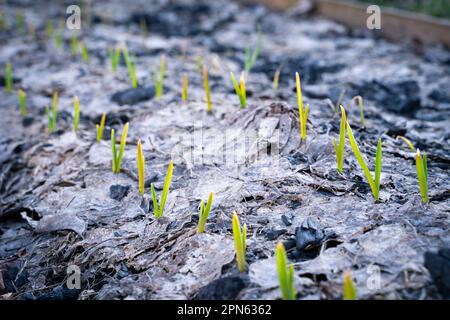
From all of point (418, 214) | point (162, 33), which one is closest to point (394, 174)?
point (418, 214)

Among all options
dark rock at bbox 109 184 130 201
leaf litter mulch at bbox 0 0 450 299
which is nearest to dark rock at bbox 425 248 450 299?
leaf litter mulch at bbox 0 0 450 299

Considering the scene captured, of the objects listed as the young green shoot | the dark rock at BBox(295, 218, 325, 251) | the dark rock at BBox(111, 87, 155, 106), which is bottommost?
the dark rock at BBox(295, 218, 325, 251)

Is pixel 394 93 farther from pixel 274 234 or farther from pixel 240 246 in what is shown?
pixel 240 246

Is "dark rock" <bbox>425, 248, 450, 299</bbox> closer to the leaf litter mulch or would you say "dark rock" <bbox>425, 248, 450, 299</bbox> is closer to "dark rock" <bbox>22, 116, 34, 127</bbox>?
the leaf litter mulch

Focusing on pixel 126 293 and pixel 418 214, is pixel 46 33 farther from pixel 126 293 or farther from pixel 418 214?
pixel 418 214

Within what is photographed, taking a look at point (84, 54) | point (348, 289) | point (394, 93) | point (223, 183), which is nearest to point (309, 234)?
point (348, 289)
